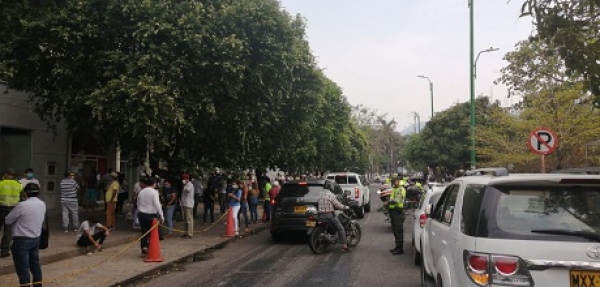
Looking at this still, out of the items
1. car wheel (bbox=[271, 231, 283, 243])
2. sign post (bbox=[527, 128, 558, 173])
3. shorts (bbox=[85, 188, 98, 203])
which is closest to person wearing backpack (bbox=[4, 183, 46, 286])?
car wheel (bbox=[271, 231, 283, 243])

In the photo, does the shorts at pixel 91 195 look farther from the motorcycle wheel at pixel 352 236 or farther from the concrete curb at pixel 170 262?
the motorcycle wheel at pixel 352 236

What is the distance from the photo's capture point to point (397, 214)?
11.9m

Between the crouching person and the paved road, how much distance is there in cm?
241

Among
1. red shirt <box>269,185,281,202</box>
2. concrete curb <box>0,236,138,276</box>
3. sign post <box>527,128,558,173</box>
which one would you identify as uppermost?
sign post <box>527,128,558,173</box>

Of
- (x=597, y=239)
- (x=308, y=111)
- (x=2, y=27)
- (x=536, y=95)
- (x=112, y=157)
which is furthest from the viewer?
(x=112, y=157)

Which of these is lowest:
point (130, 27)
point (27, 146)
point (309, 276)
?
point (309, 276)

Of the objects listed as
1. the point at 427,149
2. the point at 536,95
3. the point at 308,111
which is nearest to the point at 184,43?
the point at 308,111

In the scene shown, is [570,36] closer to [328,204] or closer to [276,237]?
[328,204]

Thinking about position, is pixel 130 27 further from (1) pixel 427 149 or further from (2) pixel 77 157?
(1) pixel 427 149

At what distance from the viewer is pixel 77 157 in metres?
21.8

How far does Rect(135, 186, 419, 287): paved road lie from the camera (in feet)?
29.4

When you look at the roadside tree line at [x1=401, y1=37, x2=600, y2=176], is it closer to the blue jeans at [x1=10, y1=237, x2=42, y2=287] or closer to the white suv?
the white suv

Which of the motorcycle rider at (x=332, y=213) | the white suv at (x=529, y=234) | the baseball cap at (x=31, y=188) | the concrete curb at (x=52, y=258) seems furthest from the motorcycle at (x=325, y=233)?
the white suv at (x=529, y=234)

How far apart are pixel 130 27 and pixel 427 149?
3614 cm
